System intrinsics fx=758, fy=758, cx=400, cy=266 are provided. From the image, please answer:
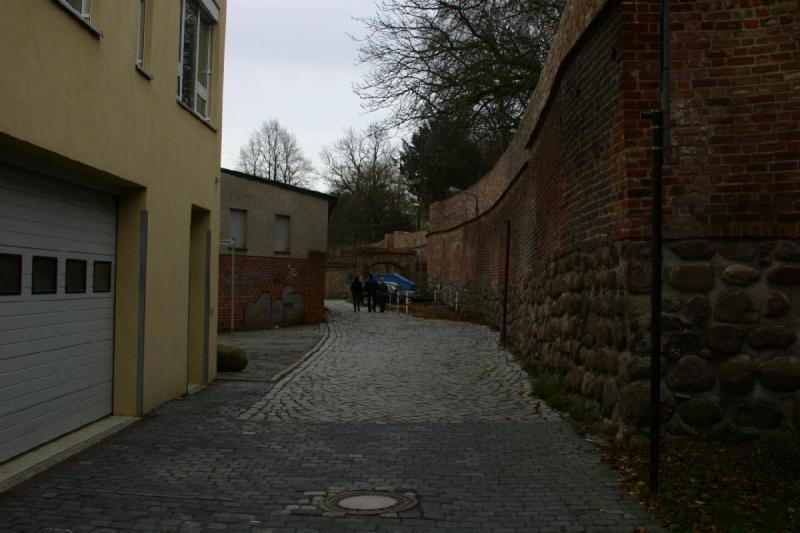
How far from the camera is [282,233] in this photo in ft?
81.5

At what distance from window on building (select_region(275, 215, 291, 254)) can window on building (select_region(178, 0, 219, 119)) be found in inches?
528

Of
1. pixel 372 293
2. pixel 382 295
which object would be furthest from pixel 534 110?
pixel 382 295

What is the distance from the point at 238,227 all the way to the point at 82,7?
16400mm

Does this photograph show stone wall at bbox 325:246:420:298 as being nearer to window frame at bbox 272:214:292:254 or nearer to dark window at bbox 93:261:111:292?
window frame at bbox 272:214:292:254

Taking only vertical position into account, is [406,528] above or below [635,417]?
below

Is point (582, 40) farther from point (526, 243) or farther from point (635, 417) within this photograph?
point (526, 243)

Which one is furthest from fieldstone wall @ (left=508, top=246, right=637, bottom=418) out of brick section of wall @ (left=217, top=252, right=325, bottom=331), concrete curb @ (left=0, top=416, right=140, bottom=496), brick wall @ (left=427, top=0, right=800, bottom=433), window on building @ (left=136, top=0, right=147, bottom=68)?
brick section of wall @ (left=217, top=252, right=325, bottom=331)

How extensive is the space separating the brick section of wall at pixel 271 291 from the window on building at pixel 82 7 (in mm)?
15884

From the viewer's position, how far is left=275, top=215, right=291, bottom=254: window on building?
80.8 ft

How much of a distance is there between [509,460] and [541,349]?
5.21m

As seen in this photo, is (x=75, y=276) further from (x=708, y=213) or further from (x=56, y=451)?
(x=708, y=213)

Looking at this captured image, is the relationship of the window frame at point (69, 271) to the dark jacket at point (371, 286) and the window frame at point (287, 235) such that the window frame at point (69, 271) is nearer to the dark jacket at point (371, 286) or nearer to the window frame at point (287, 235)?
the window frame at point (287, 235)

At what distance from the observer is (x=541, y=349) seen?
11.6 m

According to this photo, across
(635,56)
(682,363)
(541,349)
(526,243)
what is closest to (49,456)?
(682,363)
